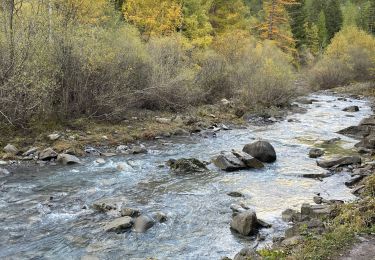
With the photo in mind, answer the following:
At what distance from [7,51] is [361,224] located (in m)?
13.8

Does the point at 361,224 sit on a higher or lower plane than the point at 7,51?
lower

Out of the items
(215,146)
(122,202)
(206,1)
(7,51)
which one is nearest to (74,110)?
(7,51)

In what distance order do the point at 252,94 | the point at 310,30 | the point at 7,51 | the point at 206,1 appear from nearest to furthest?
the point at 7,51, the point at 252,94, the point at 206,1, the point at 310,30

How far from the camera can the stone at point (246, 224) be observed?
31.8 ft

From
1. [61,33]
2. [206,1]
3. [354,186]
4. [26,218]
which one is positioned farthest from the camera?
[206,1]

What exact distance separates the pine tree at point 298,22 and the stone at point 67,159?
62830 mm

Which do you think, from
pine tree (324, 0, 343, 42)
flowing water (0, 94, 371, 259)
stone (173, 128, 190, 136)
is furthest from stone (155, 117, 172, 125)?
pine tree (324, 0, 343, 42)

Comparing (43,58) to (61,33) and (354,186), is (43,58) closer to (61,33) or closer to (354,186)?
(61,33)

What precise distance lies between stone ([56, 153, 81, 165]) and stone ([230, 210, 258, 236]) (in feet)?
23.7

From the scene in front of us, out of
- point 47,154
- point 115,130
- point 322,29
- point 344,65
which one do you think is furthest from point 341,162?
point 322,29

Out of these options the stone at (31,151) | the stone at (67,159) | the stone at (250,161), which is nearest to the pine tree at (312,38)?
the stone at (250,161)

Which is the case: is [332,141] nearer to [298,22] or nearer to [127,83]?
[127,83]

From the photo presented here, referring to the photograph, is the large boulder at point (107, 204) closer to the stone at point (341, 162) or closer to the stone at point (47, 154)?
the stone at point (47, 154)

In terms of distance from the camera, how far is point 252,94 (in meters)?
28.1
